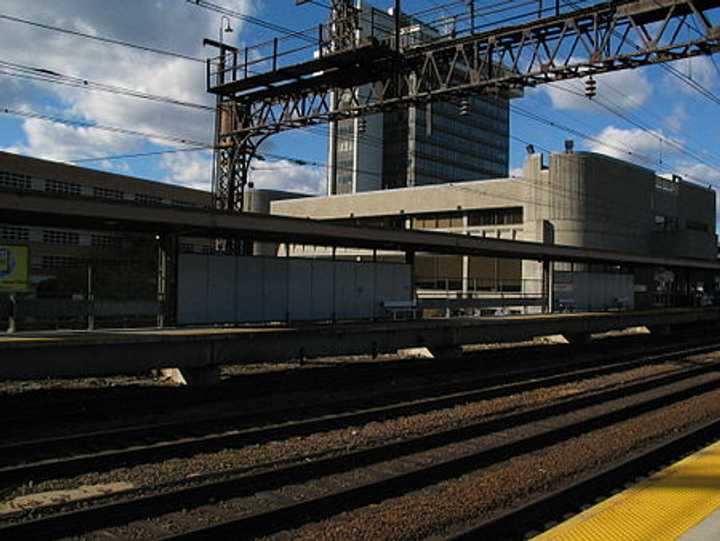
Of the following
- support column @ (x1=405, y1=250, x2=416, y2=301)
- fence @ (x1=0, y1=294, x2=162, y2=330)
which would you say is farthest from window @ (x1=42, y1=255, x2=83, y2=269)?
fence @ (x1=0, y1=294, x2=162, y2=330)

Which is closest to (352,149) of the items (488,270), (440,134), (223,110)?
(440,134)

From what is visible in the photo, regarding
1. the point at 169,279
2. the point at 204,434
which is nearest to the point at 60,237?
the point at 169,279

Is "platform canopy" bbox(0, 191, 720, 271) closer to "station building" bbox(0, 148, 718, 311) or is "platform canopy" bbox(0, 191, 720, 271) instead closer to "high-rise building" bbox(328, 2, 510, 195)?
"station building" bbox(0, 148, 718, 311)

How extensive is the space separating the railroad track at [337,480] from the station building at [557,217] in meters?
38.7

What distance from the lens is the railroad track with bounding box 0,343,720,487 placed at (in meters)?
8.37

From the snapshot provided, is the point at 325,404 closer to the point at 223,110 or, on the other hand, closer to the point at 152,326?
the point at 152,326

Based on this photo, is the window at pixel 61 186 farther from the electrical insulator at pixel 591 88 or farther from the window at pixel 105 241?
the electrical insulator at pixel 591 88

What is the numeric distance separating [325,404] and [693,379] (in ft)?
33.0

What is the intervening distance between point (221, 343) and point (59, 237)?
162 feet

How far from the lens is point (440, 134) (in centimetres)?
12738

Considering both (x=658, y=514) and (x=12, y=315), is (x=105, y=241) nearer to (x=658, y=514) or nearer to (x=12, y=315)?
(x=12, y=315)

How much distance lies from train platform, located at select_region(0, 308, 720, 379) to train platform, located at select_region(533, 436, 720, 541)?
1000 centimetres

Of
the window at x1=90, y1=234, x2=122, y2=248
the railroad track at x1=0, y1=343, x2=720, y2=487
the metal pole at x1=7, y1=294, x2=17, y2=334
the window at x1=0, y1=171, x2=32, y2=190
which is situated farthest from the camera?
the window at x1=90, y1=234, x2=122, y2=248

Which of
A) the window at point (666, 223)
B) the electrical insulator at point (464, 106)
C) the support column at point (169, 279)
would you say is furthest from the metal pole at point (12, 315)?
the window at point (666, 223)
